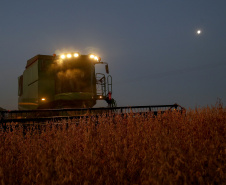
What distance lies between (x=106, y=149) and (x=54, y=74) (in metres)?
9.32

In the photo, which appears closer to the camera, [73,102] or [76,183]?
[76,183]

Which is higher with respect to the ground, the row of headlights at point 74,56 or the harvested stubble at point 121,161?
the row of headlights at point 74,56

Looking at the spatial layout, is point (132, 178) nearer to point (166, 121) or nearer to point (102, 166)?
point (102, 166)

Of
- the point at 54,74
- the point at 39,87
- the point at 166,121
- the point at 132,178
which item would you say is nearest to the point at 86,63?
the point at 54,74

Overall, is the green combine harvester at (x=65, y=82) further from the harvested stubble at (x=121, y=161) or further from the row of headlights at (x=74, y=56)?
the harvested stubble at (x=121, y=161)

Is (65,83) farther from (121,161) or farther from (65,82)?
(121,161)

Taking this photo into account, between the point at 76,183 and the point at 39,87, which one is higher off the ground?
the point at 39,87

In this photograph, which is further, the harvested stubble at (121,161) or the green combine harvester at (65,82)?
the green combine harvester at (65,82)

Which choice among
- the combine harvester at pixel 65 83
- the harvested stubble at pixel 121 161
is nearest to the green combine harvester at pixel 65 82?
the combine harvester at pixel 65 83

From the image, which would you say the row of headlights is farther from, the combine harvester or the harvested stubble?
the harvested stubble

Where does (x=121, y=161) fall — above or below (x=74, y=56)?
below

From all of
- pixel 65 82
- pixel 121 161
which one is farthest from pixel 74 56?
pixel 121 161

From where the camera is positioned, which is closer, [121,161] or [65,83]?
[121,161]

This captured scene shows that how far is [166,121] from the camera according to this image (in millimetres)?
5699
